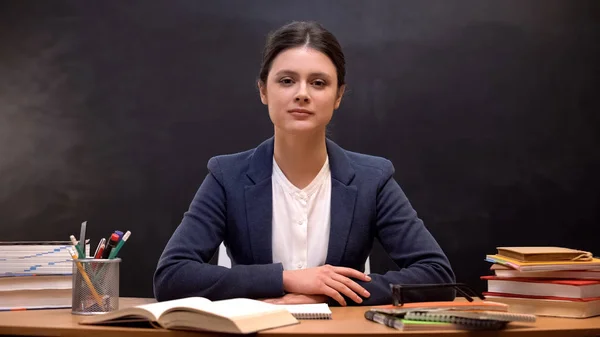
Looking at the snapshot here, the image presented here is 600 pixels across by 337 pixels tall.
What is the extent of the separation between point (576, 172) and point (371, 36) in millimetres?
1045

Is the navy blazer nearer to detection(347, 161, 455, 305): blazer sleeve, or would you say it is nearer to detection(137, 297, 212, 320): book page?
detection(347, 161, 455, 305): blazer sleeve

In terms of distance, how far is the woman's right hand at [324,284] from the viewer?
171 centimetres

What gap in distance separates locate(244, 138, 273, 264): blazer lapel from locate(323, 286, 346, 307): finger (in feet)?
1.24

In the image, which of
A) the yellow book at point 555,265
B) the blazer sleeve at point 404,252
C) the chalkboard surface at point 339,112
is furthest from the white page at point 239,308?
the chalkboard surface at point 339,112

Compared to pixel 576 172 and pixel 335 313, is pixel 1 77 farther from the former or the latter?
pixel 576 172

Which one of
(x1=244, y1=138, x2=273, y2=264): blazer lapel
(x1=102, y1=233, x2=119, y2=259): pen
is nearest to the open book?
(x1=102, y1=233, x2=119, y2=259): pen

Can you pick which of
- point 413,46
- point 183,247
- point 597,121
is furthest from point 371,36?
point 183,247

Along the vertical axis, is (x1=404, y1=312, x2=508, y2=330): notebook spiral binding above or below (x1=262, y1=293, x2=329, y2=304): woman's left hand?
below

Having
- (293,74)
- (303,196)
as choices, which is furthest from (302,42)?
(303,196)

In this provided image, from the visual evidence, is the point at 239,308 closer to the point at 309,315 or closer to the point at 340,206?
the point at 309,315

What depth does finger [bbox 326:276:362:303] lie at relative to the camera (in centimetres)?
171

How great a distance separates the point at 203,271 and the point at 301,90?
1.89 feet

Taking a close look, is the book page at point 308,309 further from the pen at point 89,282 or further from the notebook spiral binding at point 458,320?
the pen at point 89,282

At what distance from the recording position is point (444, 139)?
303 centimetres
